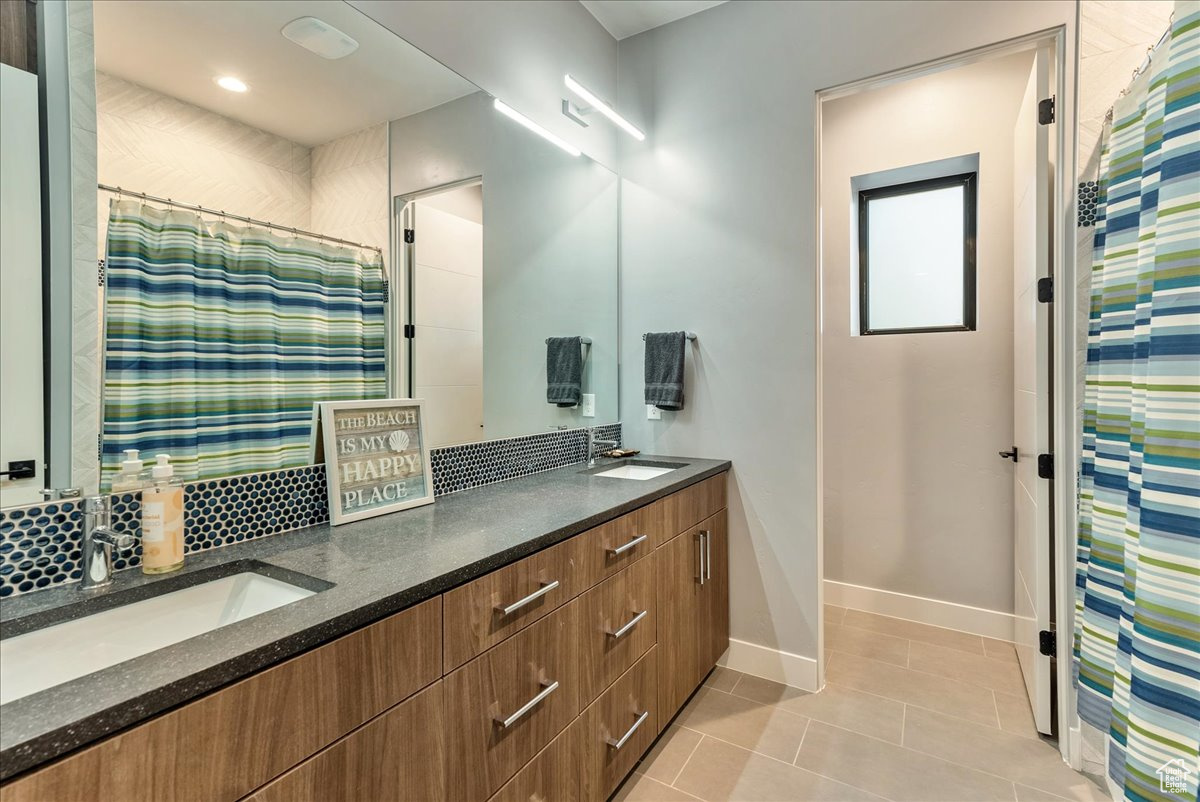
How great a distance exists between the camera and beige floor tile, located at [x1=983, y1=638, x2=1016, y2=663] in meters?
2.48

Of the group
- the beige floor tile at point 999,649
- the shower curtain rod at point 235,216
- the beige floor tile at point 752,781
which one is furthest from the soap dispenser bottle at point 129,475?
the beige floor tile at point 999,649

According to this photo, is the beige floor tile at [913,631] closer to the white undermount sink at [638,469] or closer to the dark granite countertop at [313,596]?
the white undermount sink at [638,469]

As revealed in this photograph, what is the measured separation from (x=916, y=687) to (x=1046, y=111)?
2.20 m

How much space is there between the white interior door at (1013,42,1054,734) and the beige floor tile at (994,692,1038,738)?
41 mm

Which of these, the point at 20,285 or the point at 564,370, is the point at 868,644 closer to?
the point at 564,370

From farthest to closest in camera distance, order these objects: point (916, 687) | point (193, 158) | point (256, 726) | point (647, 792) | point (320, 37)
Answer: point (916, 687), point (647, 792), point (320, 37), point (193, 158), point (256, 726)

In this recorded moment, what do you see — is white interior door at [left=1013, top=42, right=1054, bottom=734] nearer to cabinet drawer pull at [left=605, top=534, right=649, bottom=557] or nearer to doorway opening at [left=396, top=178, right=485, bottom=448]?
cabinet drawer pull at [left=605, top=534, right=649, bottom=557]

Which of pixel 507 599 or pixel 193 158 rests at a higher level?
pixel 193 158

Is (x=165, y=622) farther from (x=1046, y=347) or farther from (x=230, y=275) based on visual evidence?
(x=1046, y=347)

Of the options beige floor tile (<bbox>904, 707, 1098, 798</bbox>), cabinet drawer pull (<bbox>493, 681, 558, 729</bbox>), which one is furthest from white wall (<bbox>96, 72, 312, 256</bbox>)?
beige floor tile (<bbox>904, 707, 1098, 798</bbox>)

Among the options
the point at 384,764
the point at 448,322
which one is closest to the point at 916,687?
the point at 384,764

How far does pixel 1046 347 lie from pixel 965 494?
1099 millimetres

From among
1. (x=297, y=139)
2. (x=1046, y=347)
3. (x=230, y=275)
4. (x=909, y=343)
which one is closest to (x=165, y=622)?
(x=230, y=275)

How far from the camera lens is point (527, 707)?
3.99ft
